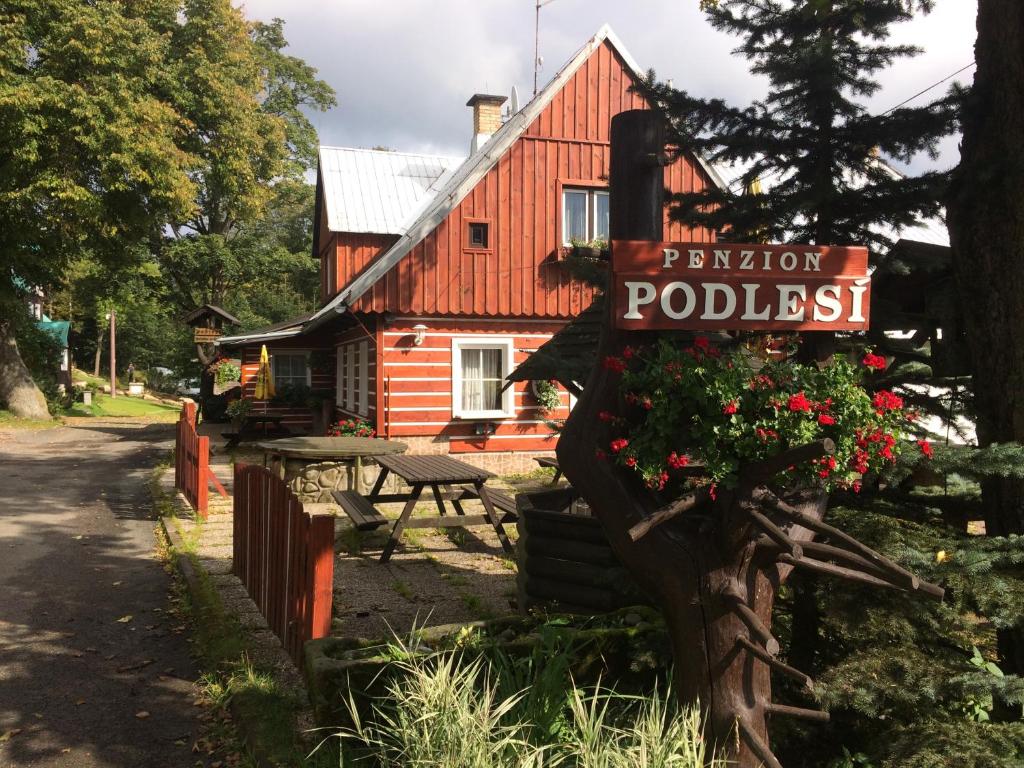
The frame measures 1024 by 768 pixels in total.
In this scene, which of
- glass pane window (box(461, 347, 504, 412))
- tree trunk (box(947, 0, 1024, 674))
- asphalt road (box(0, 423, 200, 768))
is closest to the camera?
tree trunk (box(947, 0, 1024, 674))

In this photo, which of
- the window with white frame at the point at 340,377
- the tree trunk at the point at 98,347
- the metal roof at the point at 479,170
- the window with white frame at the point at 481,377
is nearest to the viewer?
the metal roof at the point at 479,170

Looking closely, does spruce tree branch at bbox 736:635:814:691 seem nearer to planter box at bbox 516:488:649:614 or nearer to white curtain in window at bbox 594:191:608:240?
planter box at bbox 516:488:649:614

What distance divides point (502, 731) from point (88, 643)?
14.1ft

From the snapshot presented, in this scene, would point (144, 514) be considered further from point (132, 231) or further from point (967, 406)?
point (132, 231)

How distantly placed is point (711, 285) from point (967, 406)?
6.69ft

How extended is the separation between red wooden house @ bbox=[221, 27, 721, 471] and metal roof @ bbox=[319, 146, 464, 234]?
4654 mm

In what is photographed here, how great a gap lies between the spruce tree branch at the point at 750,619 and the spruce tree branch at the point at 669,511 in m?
0.36

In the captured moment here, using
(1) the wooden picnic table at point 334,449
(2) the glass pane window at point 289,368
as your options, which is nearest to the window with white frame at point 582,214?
(1) the wooden picnic table at point 334,449

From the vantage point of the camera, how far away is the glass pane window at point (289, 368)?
2366cm

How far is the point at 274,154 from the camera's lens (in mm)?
34906

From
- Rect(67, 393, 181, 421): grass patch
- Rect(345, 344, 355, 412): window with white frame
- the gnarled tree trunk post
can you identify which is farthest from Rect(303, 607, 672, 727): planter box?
Rect(67, 393, 181, 421): grass patch

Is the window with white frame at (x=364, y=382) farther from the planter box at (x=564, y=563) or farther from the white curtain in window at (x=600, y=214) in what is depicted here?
the planter box at (x=564, y=563)

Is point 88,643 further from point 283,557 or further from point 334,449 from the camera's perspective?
point 334,449

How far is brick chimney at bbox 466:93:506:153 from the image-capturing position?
2078 cm
